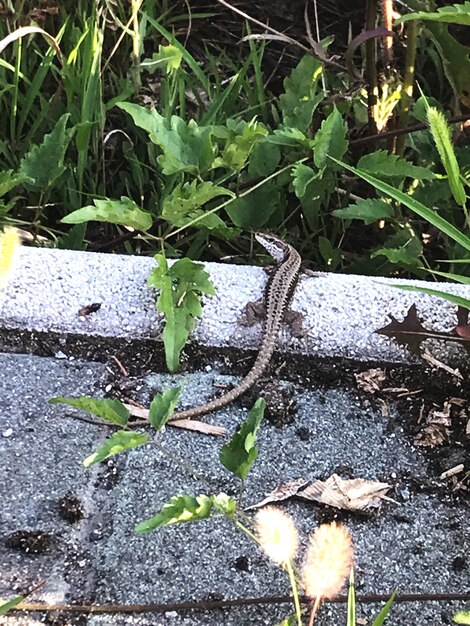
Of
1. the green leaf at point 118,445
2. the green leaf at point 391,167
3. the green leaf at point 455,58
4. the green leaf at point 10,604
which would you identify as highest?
the green leaf at point 455,58

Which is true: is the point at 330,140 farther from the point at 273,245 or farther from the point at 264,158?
the point at 273,245

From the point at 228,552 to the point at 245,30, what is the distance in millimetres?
2533

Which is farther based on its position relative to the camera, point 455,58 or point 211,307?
point 455,58

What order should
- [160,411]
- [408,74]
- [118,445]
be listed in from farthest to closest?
1. [408,74]
2. [160,411]
3. [118,445]

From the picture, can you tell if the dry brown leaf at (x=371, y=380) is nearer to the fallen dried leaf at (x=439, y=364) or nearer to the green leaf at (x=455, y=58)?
the fallen dried leaf at (x=439, y=364)

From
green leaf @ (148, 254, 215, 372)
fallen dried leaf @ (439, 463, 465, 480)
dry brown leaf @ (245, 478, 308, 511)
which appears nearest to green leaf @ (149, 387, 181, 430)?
dry brown leaf @ (245, 478, 308, 511)

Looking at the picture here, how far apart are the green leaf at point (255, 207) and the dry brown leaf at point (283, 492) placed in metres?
1.03

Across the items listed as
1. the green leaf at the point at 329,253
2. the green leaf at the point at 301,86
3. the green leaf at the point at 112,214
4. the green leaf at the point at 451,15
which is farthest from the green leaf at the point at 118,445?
the green leaf at the point at 301,86

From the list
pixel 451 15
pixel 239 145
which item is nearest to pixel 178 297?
pixel 239 145

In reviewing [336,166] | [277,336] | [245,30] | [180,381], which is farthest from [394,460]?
[245,30]

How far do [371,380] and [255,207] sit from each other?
0.80m

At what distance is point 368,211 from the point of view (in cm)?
234

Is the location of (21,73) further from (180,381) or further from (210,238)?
(180,381)

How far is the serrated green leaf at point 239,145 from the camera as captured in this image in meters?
2.12
